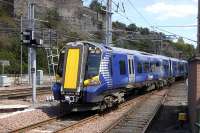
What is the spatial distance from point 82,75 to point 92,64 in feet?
2.33

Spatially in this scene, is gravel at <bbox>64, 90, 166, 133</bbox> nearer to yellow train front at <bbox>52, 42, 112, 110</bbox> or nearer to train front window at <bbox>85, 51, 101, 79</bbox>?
yellow train front at <bbox>52, 42, 112, 110</bbox>

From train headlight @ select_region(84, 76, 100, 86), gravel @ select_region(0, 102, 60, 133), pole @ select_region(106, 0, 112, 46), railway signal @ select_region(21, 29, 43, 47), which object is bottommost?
gravel @ select_region(0, 102, 60, 133)

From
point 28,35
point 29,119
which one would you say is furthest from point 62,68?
point 28,35

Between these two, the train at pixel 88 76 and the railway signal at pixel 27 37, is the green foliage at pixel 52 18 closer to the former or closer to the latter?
the railway signal at pixel 27 37

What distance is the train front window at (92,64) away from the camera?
18547mm

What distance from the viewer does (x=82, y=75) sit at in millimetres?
18344

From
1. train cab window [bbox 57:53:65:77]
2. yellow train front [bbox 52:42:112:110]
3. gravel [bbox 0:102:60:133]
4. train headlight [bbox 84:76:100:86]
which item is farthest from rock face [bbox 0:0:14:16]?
train headlight [bbox 84:76:100:86]

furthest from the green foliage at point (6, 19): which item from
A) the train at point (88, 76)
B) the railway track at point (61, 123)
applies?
the railway track at point (61, 123)

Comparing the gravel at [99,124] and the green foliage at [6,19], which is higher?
the green foliage at [6,19]

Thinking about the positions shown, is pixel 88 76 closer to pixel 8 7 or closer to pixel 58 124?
pixel 58 124

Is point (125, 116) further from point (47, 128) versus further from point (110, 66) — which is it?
point (47, 128)

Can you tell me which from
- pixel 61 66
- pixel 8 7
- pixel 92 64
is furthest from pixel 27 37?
pixel 8 7

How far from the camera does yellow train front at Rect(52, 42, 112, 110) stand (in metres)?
18.1

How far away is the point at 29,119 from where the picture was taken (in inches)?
685
